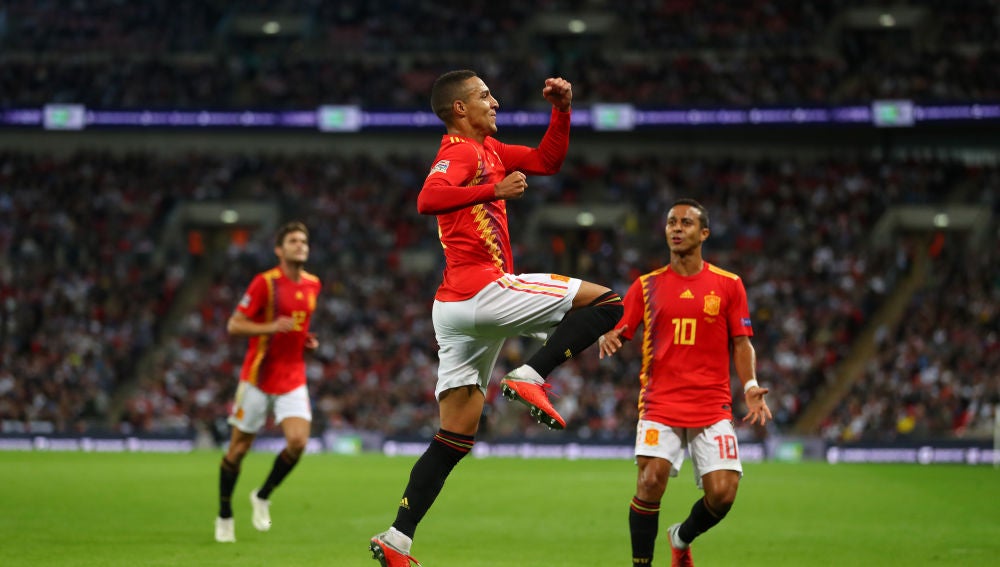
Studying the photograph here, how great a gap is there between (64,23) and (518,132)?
16505 mm

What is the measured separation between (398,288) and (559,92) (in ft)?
95.9

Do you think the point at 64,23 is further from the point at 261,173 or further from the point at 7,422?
the point at 7,422

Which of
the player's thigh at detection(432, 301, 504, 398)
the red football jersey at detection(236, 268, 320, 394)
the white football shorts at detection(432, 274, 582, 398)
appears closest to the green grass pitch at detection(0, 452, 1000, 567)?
the red football jersey at detection(236, 268, 320, 394)

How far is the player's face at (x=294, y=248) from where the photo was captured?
Result: 1296 cm

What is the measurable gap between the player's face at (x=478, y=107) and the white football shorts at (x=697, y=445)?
103 inches

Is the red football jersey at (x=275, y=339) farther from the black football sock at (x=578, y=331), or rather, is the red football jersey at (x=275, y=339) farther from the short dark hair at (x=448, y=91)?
the black football sock at (x=578, y=331)

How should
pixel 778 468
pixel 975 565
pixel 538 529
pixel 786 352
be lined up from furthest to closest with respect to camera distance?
pixel 786 352, pixel 778 468, pixel 538 529, pixel 975 565

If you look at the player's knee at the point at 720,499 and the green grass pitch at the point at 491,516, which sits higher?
the player's knee at the point at 720,499

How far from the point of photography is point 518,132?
137 feet

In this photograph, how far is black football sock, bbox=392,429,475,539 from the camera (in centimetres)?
763

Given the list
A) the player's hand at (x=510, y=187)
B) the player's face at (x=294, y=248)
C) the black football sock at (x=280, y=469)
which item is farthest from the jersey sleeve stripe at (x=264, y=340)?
the player's hand at (x=510, y=187)

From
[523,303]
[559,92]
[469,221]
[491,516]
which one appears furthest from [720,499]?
[491,516]

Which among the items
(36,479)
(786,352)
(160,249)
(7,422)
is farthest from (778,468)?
(160,249)

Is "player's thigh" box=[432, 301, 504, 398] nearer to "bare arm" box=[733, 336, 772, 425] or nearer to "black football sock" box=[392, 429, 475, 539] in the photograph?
"black football sock" box=[392, 429, 475, 539]
